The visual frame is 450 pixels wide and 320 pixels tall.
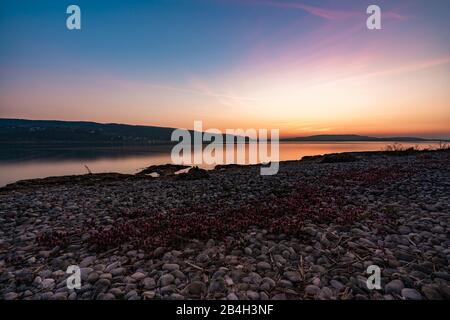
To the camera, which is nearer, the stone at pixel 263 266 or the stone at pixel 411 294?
the stone at pixel 411 294

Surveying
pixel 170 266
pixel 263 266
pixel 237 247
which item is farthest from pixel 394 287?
pixel 170 266

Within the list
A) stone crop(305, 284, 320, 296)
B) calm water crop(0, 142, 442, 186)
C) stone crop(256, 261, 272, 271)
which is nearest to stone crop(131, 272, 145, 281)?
stone crop(256, 261, 272, 271)

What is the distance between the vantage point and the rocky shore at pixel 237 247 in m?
4.63

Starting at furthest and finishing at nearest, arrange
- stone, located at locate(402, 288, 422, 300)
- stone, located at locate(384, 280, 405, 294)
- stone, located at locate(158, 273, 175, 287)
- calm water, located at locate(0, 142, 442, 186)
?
calm water, located at locate(0, 142, 442, 186) < stone, located at locate(158, 273, 175, 287) < stone, located at locate(384, 280, 405, 294) < stone, located at locate(402, 288, 422, 300)

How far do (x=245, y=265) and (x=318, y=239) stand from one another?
2.36 m

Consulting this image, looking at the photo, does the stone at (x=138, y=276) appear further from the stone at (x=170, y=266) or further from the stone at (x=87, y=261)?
the stone at (x=87, y=261)

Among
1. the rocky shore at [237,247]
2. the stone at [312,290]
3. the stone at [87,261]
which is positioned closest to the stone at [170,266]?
the rocky shore at [237,247]

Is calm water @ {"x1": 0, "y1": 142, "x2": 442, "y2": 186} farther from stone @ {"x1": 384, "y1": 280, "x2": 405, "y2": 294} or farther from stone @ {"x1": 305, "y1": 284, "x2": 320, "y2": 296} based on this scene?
stone @ {"x1": 384, "y1": 280, "x2": 405, "y2": 294}

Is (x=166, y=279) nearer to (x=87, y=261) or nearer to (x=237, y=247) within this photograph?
(x=237, y=247)

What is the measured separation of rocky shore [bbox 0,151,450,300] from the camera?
463 cm

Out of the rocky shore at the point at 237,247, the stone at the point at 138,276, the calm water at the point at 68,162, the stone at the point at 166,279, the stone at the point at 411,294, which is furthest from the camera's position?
the calm water at the point at 68,162

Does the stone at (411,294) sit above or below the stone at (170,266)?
above

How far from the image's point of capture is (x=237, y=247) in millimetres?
6348
